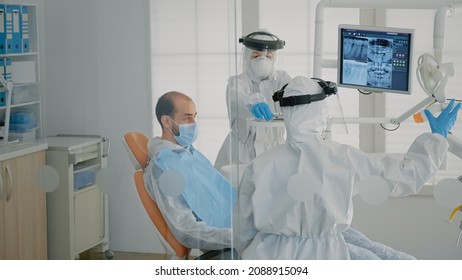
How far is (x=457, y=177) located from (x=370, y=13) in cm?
63

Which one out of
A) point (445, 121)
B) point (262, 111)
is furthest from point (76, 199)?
point (445, 121)

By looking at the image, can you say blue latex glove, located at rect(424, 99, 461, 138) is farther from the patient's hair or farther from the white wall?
the white wall

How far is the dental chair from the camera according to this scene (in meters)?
2.33

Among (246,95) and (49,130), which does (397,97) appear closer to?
(246,95)

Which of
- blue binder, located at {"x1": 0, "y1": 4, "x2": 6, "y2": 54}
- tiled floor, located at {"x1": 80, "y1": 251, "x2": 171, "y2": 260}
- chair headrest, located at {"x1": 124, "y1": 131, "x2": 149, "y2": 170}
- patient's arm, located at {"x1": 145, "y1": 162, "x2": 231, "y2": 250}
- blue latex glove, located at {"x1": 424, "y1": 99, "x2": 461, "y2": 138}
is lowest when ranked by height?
tiled floor, located at {"x1": 80, "y1": 251, "x2": 171, "y2": 260}

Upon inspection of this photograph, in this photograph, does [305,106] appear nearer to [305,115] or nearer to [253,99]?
[305,115]

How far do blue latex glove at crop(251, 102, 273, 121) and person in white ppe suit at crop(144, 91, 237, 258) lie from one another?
0.22 meters

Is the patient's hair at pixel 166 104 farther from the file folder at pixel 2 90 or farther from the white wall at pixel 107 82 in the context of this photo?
the file folder at pixel 2 90

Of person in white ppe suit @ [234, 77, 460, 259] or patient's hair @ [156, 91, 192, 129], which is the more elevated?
patient's hair @ [156, 91, 192, 129]

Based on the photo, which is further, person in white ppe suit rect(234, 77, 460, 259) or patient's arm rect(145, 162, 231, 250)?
patient's arm rect(145, 162, 231, 250)

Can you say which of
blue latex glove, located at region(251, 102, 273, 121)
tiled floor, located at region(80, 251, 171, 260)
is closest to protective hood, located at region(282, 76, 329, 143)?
blue latex glove, located at region(251, 102, 273, 121)

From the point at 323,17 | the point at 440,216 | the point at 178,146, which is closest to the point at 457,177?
the point at 440,216

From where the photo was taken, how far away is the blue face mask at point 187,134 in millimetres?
2336


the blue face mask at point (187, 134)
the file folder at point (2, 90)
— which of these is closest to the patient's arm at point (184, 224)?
the blue face mask at point (187, 134)
